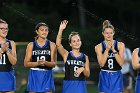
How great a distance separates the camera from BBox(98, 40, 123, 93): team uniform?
30.1 feet

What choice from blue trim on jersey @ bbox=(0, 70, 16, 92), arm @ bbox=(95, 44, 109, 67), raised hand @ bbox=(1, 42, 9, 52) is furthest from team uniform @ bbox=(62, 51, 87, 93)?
raised hand @ bbox=(1, 42, 9, 52)

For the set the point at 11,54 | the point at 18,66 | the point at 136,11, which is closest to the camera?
the point at 11,54

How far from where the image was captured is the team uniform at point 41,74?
9211 millimetres

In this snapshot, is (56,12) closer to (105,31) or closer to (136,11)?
(136,11)

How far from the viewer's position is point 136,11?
98.5 ft

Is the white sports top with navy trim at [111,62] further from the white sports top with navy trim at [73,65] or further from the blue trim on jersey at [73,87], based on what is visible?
the blue trim on jersey at [73,87]

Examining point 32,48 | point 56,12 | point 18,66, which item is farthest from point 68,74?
point 56,12

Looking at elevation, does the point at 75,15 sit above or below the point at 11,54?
above

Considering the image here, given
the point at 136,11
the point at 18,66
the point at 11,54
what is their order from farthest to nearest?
the point at 136,11 → the point at 18,66 → the point at 11,54

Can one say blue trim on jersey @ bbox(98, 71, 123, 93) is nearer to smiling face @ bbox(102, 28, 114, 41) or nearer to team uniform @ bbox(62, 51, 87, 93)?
team uniform @ bbox(62, 51, 87, 93)

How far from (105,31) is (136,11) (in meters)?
21.2

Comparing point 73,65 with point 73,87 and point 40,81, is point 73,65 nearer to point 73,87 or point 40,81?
point 73,87

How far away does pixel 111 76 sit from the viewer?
9.20 m

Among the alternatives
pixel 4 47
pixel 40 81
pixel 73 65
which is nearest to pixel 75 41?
pixel 73 65
